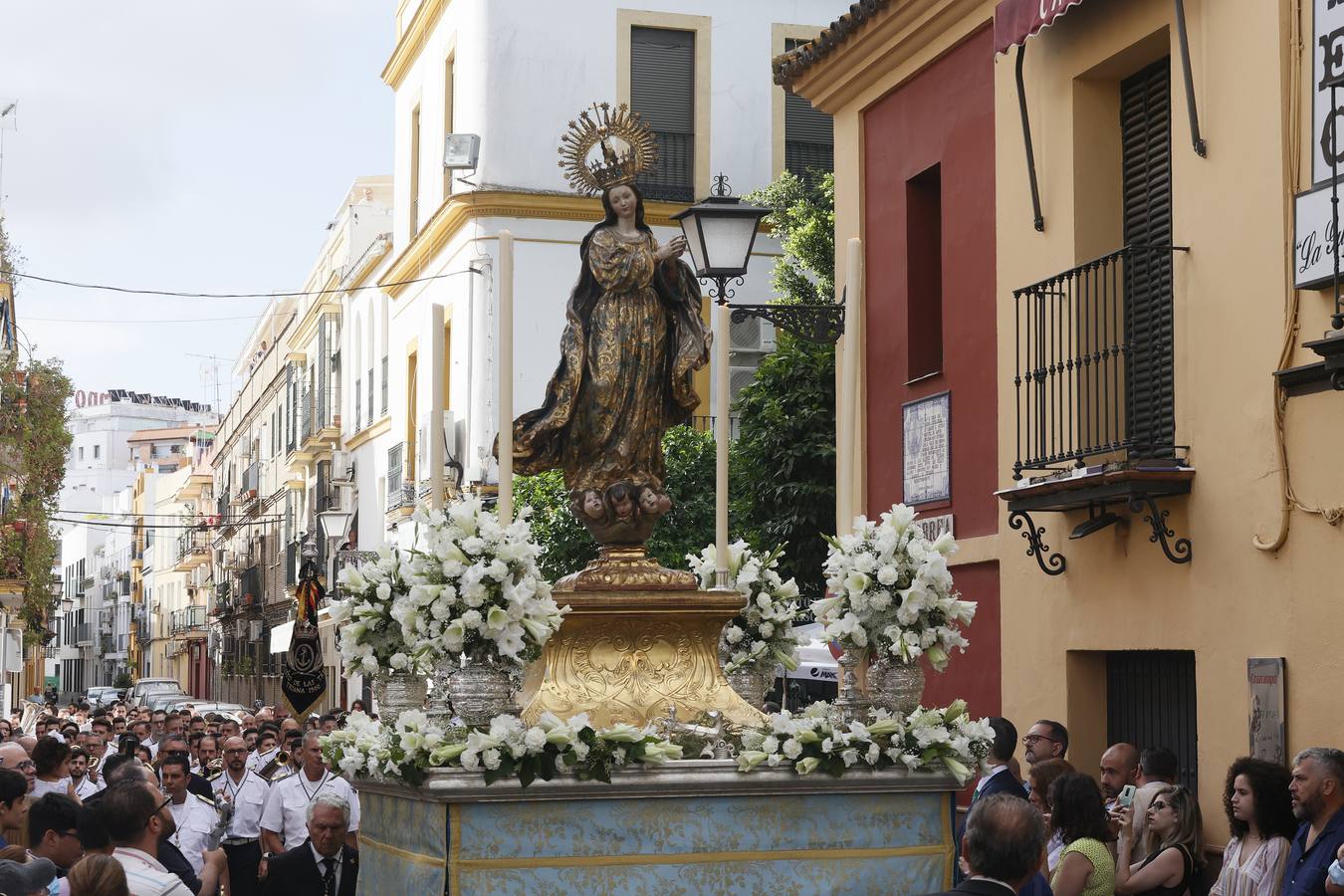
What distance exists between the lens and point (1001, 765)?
25.3 feet

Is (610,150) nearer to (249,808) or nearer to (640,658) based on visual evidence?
(640,658)

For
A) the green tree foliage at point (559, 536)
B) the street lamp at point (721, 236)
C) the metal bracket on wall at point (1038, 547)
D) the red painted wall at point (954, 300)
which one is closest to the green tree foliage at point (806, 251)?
the green tree foliage at point (559, 536)

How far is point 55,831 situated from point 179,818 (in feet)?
10.3

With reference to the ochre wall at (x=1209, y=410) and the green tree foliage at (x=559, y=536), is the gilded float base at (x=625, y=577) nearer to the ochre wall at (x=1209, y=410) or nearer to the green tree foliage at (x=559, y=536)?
the ochre wall at (x=1209, y=410)

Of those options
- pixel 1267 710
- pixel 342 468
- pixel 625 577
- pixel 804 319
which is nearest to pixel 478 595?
pixel 625 577

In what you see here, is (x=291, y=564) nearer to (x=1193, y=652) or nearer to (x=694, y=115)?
(x=694, y=115)

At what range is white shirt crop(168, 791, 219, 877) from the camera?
29.3ft

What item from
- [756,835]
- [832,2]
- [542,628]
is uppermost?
[832,2]

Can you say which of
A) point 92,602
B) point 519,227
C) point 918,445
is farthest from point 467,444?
point 92,602

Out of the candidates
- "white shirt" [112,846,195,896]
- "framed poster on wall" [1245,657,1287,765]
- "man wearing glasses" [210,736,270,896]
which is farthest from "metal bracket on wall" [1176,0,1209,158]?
"white shirt" [112,846,195,896]

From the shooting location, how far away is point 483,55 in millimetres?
21922

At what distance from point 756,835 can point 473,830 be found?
77 centimetres

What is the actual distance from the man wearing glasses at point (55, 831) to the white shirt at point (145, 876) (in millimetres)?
470

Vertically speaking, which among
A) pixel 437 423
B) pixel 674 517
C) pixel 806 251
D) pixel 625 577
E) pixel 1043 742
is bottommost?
pixel 1043 742
